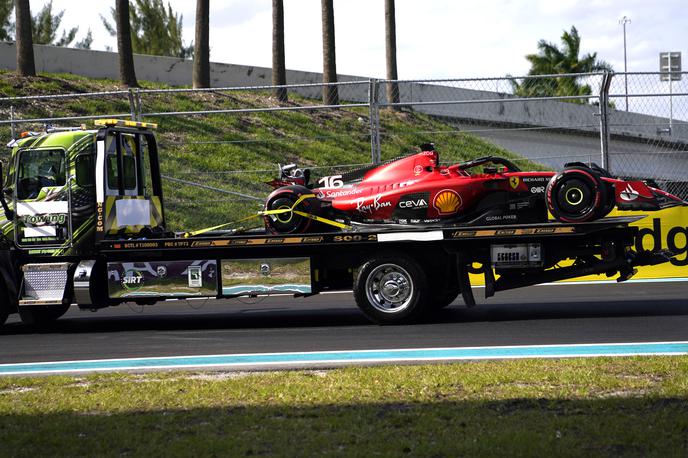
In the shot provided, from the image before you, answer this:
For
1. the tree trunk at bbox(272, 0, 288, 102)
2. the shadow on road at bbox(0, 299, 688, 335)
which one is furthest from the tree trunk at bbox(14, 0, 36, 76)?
the shadow on road at bbox(0, 299, 688, 335)

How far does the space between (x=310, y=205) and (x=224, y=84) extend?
78.8 ft

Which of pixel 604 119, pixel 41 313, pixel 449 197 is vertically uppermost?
pixel 604 119

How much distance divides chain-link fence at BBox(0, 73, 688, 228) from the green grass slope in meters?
0.03

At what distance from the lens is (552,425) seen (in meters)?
6.28

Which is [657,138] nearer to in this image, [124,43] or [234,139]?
[234,139]

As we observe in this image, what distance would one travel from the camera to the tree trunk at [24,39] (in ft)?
89.6

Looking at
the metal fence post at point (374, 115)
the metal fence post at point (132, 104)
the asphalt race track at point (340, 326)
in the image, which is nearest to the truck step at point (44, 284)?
the asphalt race track at point (340, 326)

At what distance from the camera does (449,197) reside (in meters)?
12.3

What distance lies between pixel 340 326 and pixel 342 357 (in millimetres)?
2501

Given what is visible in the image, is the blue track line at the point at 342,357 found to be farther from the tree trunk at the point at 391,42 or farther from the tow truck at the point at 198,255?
the tree trunk at the point at 391,42

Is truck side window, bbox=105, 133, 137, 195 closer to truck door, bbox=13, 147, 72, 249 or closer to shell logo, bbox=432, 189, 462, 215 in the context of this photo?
truck door, bbox=13, 147, 72, 249

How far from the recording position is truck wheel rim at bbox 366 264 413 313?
12.0m

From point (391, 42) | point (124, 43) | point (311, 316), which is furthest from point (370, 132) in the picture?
point (391, 42)

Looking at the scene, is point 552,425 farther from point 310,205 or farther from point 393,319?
point 310,205
